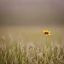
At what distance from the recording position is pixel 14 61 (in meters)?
1.76

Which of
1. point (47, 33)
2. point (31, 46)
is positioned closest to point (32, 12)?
point (47, 33)

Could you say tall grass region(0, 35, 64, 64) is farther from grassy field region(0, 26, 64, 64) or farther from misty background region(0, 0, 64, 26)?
misty background region(0, 0, 64, 26)

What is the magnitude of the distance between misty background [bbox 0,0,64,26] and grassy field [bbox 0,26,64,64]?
96mm

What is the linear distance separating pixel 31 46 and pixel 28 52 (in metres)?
0.09

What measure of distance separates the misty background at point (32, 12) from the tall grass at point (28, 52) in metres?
0.26

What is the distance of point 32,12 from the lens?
72.7 inches

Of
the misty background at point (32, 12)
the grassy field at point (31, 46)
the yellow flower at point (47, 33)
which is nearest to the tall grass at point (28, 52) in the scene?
the grassy field at point (31, 46)

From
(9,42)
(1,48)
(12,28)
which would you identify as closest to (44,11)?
(12,28)

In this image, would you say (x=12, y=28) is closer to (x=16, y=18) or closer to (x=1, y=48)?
(x=16, y=18)

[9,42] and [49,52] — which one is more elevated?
[9,42]

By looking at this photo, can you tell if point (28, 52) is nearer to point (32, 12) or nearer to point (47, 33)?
point (47, 33)

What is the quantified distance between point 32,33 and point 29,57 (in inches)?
12.6

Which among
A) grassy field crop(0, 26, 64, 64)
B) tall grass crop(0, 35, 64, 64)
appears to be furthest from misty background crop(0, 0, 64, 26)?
tall grass crop(0, 35, 64, 64)

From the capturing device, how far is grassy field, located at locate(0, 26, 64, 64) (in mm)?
1768
